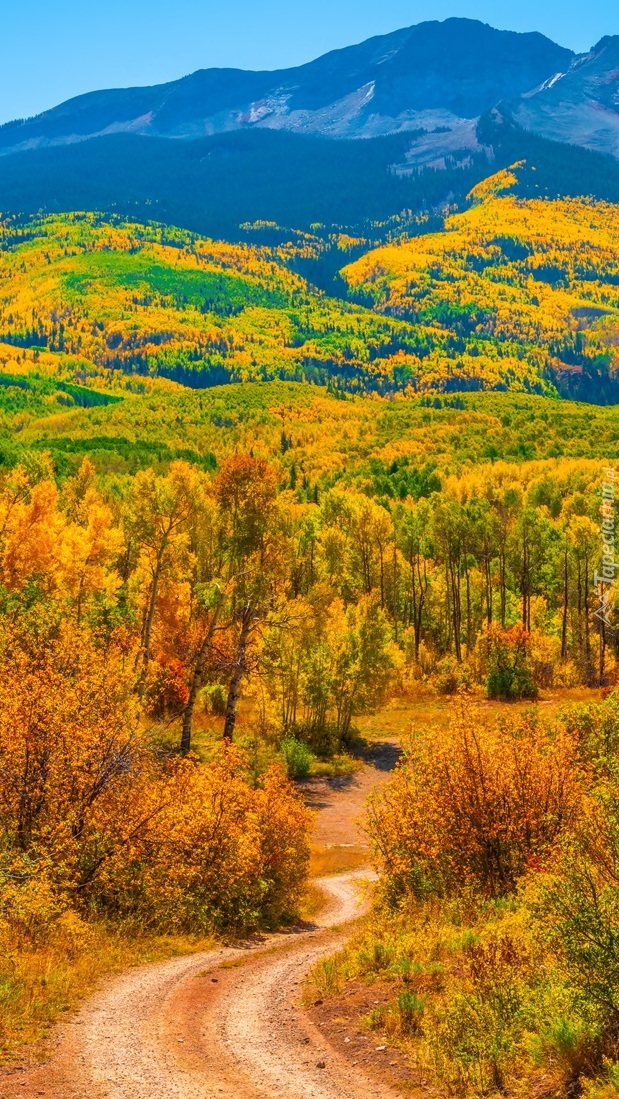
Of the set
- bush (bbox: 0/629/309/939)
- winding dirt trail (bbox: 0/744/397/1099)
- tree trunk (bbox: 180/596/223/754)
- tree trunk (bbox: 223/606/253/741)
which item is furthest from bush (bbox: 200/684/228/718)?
winding dirt trail (bbox: 0/744/397/1099)

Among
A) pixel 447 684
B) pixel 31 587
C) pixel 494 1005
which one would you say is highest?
pixel 31 587

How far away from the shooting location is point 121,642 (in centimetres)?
4250

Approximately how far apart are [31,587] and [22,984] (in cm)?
2425

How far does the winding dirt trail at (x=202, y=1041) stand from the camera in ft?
52.6

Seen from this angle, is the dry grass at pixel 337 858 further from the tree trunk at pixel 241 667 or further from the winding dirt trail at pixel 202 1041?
the winding dirt trail at pixel 202 1041

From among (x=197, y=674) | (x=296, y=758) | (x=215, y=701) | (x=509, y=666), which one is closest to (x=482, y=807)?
(x=197, y=674)

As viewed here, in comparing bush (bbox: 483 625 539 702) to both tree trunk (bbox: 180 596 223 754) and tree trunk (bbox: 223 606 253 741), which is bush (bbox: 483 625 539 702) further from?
tree trunk (bbox: 180 596 223 754)

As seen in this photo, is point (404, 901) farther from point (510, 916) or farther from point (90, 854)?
point (90, 854)

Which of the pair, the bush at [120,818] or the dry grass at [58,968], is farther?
the bush at [120,818]

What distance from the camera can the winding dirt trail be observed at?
16.0 meters

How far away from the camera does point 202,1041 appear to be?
18.8 metres

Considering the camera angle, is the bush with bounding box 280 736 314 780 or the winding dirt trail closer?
the winding dirt trail

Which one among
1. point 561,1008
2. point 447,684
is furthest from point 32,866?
point 447,684

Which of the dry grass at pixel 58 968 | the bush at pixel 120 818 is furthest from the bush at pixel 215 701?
the dry grass at pixel 58 968
